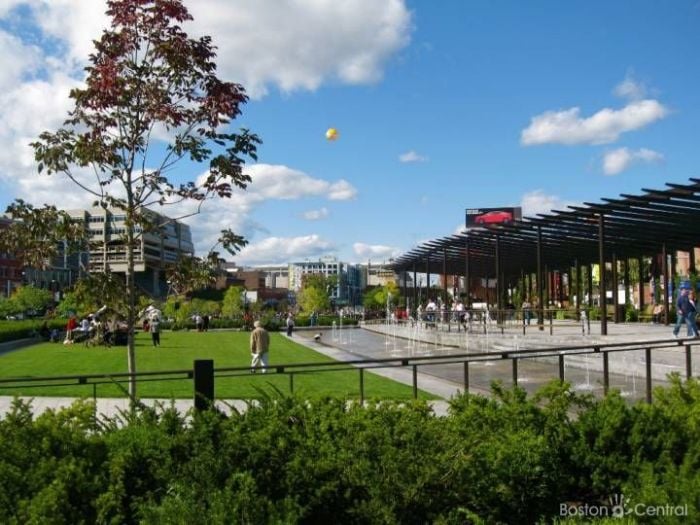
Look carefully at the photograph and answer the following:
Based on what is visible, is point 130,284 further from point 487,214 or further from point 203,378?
point 487,214

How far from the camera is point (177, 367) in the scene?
72.5ft

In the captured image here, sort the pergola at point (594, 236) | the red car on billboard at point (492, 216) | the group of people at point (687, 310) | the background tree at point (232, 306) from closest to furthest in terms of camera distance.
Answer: the group of people at point (687, 310) → the pergola at point (594, 236) → the background tree at point (232, 306) → the red car on billboard at point (492, 216)

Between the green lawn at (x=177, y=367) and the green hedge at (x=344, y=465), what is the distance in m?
1.42

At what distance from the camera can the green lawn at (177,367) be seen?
30.5 ft

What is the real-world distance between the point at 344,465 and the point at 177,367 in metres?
18.3

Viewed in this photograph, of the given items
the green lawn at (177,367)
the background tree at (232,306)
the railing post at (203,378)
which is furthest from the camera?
the background tree at (232,306)

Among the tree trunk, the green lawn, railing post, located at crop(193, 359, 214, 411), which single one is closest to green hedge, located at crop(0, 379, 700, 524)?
railing post, located at crop(193, 359, 214, 411)

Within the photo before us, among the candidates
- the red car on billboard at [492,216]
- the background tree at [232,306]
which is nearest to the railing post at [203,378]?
the background tree at [232,306]

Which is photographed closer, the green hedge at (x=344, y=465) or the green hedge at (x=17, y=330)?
the green hedge at (x=344, y=465)

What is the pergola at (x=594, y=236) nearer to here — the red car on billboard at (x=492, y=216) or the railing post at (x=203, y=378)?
the railing post at (x=203, y=378)

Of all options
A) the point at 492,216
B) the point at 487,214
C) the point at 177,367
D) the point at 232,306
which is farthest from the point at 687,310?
the point at 487,214

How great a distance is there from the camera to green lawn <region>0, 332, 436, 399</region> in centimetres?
928

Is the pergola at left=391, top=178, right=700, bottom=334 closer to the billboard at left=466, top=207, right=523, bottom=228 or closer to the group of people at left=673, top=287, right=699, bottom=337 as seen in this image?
the group of people at left=673, top=287, right=699, bottom=337

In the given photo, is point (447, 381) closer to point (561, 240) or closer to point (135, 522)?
point (135, 522)
